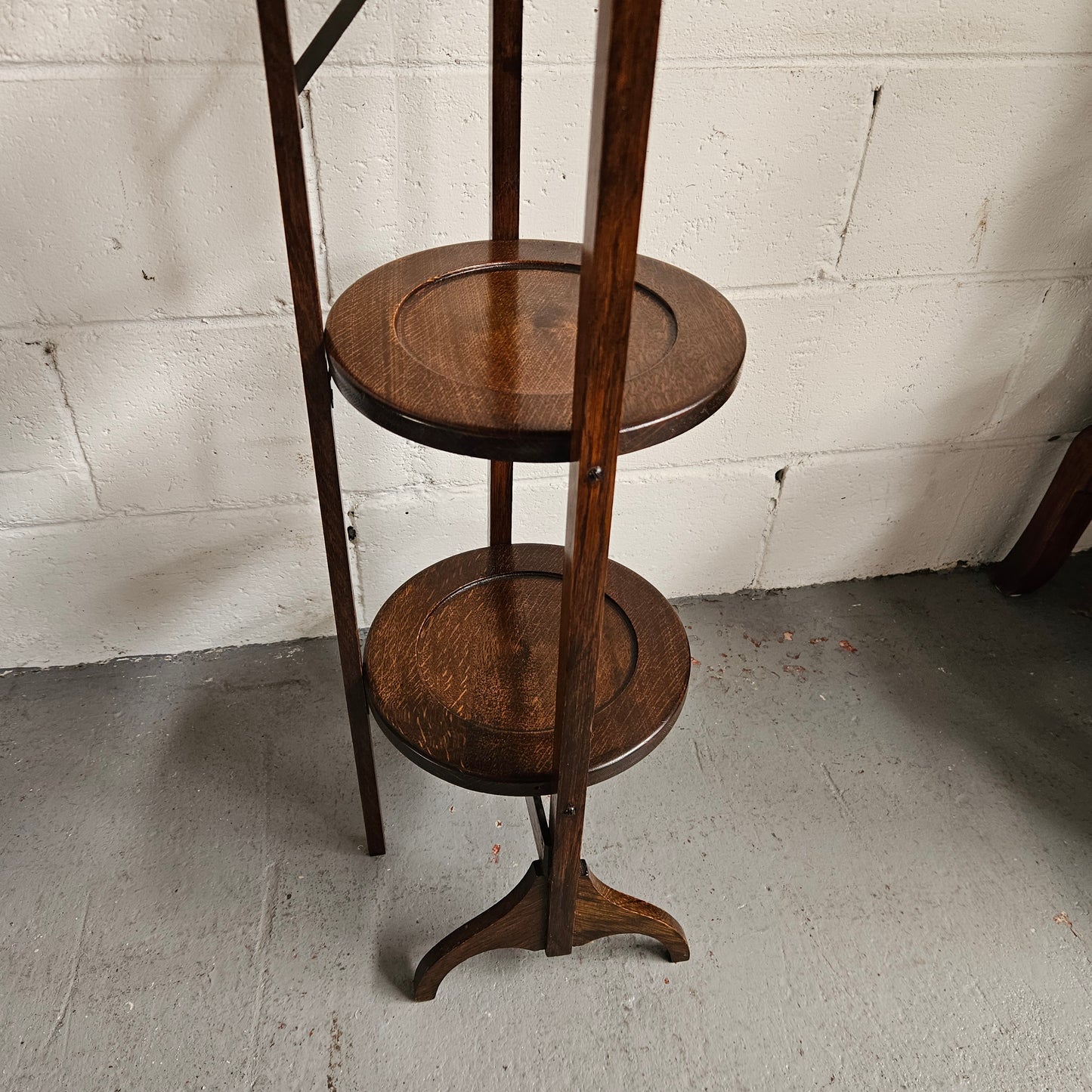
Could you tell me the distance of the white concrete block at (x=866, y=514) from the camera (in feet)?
6.03

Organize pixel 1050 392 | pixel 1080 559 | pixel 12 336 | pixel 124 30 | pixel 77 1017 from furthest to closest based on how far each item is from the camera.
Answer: pixel 1080 559 < pixel 1050 392 < pixel 12 336 < pixel 77 1017 < pixel 124 30

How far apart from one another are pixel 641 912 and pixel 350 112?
1218 mm

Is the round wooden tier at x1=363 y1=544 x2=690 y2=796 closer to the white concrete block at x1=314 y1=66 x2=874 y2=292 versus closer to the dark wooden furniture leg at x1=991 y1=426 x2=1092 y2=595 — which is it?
the white concrete block at x1=314 y1=66 x2=874 y2=292

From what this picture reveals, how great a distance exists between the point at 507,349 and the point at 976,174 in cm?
104

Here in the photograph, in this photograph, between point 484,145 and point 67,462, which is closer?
point 484,145

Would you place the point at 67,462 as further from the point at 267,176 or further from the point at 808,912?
the point at 808,912

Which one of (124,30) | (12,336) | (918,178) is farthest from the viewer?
(918,178)

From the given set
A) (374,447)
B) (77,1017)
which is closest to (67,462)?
(374,447)

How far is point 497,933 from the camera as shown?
4.08 ft

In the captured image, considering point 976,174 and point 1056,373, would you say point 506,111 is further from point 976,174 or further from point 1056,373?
point 1056,373

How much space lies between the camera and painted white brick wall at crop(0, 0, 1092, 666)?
1.24 meters

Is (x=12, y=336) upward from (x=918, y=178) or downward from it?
downward

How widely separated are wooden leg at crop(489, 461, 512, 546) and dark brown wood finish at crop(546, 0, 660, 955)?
1.69ft

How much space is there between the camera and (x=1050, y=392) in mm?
1840
